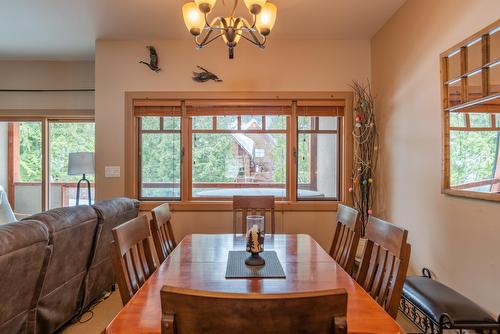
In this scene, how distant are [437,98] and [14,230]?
294 centimetres

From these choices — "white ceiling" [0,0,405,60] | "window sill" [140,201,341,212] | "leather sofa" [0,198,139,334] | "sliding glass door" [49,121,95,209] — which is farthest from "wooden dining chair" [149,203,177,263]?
"sliding glass door" [49,121,95,209]

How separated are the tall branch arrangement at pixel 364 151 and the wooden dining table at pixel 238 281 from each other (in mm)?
1487

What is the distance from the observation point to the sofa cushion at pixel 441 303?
1574 millimetres

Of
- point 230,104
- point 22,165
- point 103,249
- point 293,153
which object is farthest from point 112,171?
point 293,153

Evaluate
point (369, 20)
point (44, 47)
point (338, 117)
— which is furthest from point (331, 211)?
point (44, 47)

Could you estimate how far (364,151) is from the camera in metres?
3.50

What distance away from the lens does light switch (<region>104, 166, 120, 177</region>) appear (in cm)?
358

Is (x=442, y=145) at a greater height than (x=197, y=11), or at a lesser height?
lesser

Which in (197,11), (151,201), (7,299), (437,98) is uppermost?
(197,11)

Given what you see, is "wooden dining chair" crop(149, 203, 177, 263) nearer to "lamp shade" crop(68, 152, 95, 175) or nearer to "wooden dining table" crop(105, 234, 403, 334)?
"wooden dining table" crop(105, 234, 403, 334)

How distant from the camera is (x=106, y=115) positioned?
141 inches

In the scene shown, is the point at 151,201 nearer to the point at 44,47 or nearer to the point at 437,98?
the point at 44,47

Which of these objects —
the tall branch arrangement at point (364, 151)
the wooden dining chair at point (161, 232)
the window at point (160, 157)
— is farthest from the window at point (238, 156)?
the wooden dining chair at point (161, 232)

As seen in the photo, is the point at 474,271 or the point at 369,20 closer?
the point at 474,271
